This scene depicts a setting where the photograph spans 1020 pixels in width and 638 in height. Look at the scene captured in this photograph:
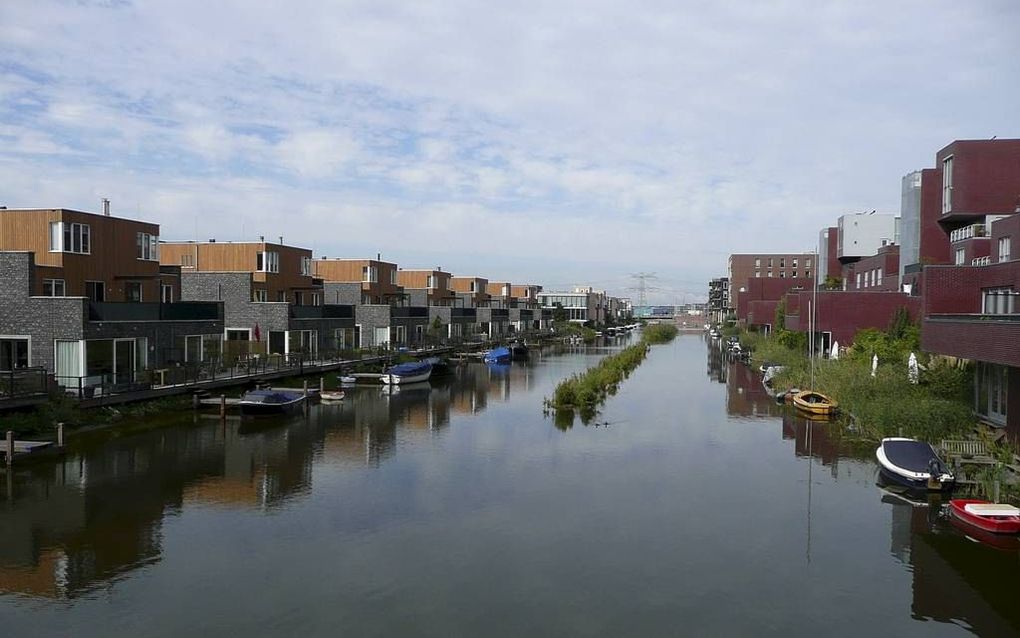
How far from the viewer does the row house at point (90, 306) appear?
2486 cm

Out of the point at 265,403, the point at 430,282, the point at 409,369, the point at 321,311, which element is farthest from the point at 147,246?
the point at 430,282

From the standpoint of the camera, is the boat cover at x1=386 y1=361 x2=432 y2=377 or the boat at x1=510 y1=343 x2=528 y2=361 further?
the boat at x1=510 y1=343 x2=528 y2=361

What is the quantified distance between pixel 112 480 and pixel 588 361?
47.7 m

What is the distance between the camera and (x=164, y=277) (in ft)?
109

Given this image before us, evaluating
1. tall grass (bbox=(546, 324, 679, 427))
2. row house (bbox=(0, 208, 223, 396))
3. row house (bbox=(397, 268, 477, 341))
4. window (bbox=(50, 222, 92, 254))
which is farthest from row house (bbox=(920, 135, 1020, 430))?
row house (bbox=(397, 268, 477, 341))

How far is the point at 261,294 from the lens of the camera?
41.3 m

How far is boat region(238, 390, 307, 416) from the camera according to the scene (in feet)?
93.9

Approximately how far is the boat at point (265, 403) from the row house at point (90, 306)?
3494 mm

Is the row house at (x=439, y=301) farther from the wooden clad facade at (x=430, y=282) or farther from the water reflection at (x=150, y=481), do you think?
the water reflection at (x=150, y=481)

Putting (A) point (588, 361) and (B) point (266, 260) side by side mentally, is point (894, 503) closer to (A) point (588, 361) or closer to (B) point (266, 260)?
(B) point (266, 260)

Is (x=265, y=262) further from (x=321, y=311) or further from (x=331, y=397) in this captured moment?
(x=331, y=397)

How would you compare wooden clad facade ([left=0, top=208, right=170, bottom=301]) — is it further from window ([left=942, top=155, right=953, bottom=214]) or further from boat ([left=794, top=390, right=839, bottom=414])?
window ([left=942, top=155, right=953, bottom=214])

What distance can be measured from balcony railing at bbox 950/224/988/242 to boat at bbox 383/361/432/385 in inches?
1049

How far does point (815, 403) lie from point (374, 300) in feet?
113
